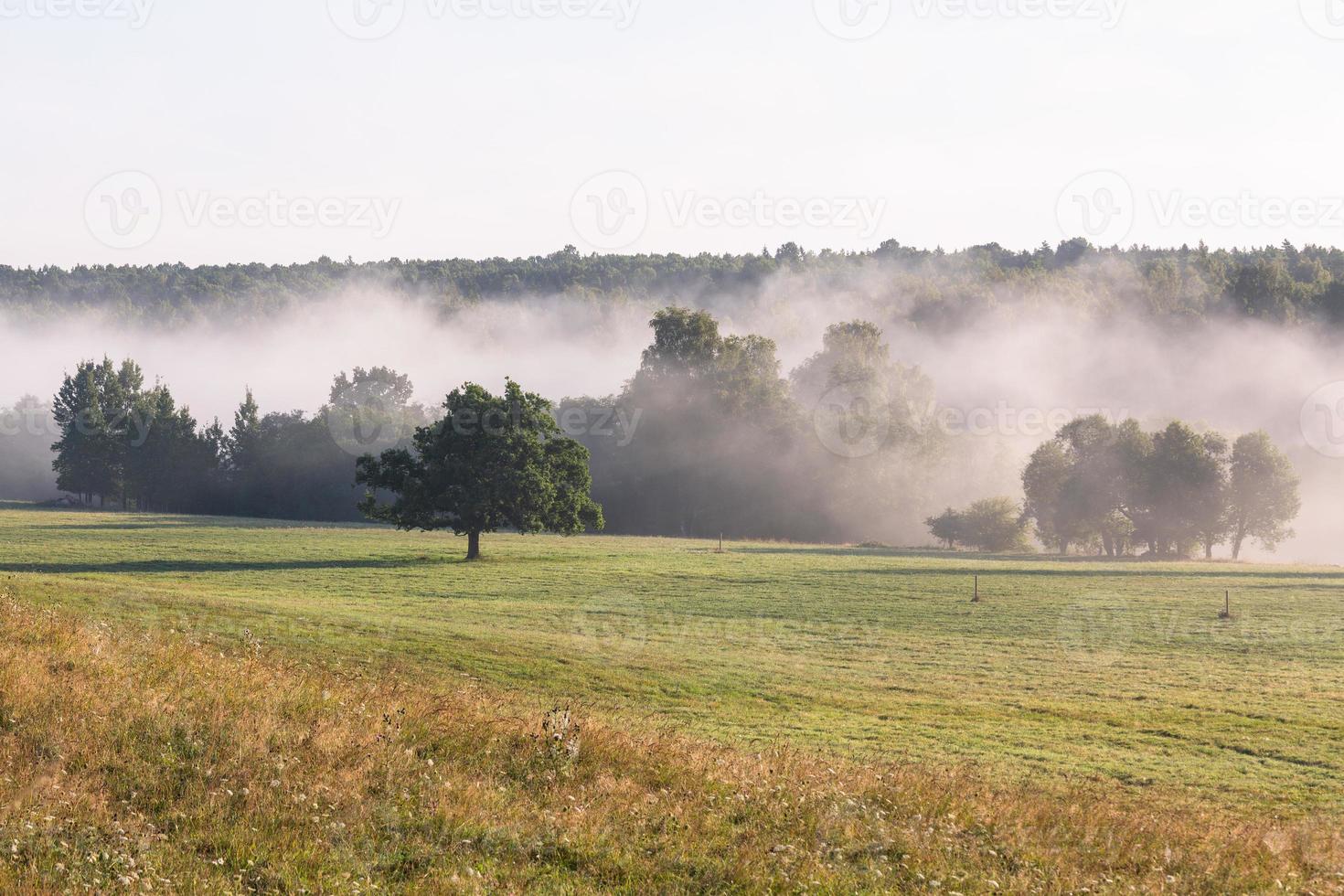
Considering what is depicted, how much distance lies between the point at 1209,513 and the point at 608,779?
11537 centimetres

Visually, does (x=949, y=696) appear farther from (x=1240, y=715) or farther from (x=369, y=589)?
(x=369, y=589)

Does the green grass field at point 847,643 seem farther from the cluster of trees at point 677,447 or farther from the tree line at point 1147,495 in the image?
the cluster of trees at point 677,447

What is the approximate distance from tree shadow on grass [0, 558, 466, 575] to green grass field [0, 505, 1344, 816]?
0.37 metres

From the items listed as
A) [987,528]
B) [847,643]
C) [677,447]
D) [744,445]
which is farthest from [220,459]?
[847,643]

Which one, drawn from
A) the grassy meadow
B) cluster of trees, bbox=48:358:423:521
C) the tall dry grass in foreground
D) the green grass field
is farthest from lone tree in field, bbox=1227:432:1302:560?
the tall dry grass in foreground

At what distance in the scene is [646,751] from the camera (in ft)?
53.7

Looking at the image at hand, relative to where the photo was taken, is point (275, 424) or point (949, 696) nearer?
point (949, 696)

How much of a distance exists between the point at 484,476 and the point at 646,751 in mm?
58674

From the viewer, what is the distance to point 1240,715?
2898 cm

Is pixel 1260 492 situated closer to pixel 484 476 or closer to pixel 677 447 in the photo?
pixel 677 447

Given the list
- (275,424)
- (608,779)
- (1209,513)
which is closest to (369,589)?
(608,779)

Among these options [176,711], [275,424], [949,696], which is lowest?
[949,696]

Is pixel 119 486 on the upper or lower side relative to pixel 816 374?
lower

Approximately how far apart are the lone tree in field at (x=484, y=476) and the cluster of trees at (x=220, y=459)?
2763 inches
